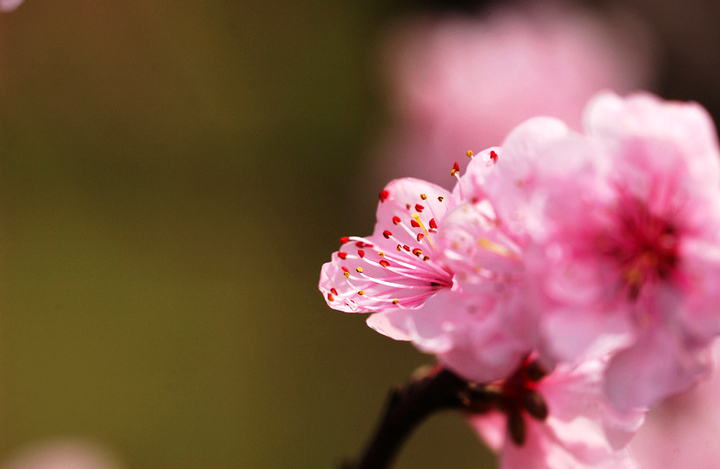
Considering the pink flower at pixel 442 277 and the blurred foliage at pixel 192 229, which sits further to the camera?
the blurred foliage at pixel 192 229

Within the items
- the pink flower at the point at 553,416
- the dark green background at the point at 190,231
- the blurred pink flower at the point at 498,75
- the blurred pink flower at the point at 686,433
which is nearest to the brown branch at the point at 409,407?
the pink flower at the point at 553,416

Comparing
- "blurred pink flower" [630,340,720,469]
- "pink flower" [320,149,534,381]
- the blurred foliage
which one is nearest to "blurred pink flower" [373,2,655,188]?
the blurred foliage

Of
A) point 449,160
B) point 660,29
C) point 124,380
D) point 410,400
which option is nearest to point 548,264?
point 410,400

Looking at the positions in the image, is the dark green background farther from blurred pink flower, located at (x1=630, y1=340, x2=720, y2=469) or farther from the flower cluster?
the flower cluster

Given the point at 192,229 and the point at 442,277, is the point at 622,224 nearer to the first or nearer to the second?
the point at 442,277

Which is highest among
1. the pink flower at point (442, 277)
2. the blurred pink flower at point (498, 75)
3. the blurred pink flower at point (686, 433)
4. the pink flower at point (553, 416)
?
the blurred pink flower at point (498, 75)

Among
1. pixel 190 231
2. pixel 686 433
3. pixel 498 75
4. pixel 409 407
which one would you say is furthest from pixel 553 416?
pixel 190 231

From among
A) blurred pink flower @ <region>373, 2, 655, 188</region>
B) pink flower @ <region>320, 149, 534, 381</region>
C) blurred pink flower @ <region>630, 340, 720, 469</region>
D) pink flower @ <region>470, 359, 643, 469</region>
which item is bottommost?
blurred pink flower @ <region>630, 340, 720, 469</region>

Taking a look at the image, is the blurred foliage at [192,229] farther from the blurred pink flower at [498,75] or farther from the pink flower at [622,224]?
the pink flower at [622,224]
